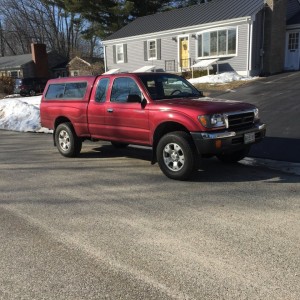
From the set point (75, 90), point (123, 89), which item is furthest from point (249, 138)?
point (75, 90)

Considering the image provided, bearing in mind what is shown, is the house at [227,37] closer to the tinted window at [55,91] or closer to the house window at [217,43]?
the house window at [217,43]

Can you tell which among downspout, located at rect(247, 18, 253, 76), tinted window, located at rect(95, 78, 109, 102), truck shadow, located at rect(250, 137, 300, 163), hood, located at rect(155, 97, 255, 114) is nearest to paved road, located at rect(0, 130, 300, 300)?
truck shadow, located at rect(250, 137, 300, 163)

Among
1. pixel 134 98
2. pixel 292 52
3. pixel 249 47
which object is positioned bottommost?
pixel 134 98

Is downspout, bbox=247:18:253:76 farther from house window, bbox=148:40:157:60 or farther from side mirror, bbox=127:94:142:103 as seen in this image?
side mirror, bbox=127:94:142:103

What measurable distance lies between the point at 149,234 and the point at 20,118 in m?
12.5

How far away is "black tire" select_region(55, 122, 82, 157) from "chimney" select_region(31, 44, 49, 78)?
4418 centimetres

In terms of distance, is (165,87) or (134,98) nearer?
(134,98)

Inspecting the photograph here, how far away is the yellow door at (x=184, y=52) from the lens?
88.0 feet

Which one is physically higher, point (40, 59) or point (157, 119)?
point (40, 59)

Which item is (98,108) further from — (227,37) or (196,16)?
(196,16)

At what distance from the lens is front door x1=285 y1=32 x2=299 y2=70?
79.9ft

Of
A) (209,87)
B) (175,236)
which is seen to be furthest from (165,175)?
(209,87)

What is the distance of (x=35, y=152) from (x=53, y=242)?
5.67m

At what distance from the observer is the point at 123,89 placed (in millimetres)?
7406
